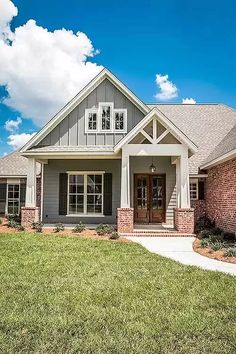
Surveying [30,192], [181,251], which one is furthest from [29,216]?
[181,251]

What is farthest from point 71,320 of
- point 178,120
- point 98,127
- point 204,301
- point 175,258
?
point 178,120

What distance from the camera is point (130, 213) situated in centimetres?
A: 1353

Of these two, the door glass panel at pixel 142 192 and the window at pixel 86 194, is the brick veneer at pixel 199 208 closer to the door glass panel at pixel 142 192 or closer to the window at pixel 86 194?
the door glass panel at pixel 142 192

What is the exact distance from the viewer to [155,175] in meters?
16.9

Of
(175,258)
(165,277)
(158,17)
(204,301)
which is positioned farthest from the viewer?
(158,17)

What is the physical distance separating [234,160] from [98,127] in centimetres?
669

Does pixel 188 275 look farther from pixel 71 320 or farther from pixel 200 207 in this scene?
pixel 200 207

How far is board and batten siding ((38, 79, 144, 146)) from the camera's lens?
16000 millimetres

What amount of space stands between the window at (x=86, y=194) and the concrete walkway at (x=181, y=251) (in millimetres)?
4375

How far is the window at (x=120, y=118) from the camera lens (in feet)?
53.2

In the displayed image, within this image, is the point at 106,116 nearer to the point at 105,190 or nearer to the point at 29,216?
the point at 105,190

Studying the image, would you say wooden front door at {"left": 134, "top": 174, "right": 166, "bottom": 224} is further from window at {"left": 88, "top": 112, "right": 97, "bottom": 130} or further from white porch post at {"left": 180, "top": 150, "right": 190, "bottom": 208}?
window at {"left": 88, "top": 112, "right": 97, "bottom": 130}

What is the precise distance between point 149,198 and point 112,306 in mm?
11862

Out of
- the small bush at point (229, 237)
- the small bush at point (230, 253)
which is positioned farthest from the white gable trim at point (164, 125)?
the small bush at point (230, 253)
